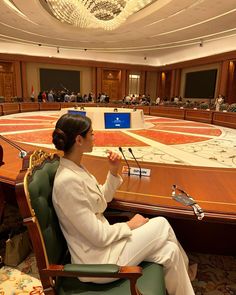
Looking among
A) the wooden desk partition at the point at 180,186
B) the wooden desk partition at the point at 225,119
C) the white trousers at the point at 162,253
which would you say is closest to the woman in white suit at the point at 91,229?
the white trousers at the point at 162,253

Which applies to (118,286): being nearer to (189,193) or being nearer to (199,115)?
(189,193)

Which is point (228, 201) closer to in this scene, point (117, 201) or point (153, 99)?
point (117, 201)

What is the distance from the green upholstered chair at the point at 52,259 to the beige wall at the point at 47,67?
16.5m

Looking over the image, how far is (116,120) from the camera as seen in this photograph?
7871mm

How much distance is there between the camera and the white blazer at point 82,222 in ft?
3.59

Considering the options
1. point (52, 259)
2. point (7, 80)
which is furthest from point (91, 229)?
point (7, 80)

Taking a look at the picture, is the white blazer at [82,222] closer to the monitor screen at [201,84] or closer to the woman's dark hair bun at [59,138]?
the woman's dark hair bun at [59,138]

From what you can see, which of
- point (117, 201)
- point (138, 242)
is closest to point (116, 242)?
point (138, 242)

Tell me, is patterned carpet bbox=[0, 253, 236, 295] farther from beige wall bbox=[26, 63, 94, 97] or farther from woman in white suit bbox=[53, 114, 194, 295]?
beige wall bbox=[26, 63, 94, 97]

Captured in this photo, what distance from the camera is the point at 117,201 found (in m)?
1.58

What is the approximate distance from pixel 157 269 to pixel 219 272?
120cm

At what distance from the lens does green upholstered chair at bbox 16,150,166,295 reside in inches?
39.8

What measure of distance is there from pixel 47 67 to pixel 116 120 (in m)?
10.8

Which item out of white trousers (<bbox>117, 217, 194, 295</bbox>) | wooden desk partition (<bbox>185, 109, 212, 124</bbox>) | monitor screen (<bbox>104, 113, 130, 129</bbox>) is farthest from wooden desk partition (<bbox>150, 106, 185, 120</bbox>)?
white trousers (<bbox>117, 217, 194, 295</bbox>)
